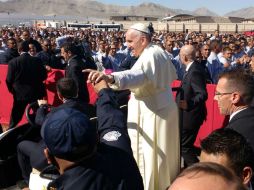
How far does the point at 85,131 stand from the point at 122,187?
388 mm

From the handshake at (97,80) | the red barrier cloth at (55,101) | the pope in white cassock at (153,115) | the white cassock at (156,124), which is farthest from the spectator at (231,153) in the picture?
the red barrier cloth at (55,101)

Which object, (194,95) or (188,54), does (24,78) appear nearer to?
(188,54)

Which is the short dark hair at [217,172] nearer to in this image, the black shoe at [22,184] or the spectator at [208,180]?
the spectator at [208,180]

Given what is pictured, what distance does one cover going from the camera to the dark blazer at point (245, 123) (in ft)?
9.82

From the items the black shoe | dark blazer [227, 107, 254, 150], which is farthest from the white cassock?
dark blazer [227, 107, 254, 150]

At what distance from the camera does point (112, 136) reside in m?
2.88

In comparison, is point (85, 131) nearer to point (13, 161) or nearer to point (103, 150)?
point (103, 150)

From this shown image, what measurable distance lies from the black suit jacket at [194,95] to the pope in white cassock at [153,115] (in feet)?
1.84

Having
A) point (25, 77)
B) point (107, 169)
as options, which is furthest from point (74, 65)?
point (107, 169)

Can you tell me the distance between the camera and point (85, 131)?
2.29 metres

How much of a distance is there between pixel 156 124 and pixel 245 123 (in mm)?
1830

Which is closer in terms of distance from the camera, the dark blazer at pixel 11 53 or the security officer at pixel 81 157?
the security officer at pixel 81 157

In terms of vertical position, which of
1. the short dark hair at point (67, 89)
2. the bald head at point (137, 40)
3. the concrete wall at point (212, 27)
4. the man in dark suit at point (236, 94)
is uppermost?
the bald head at point (137, 40)

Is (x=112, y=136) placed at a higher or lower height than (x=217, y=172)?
lower
